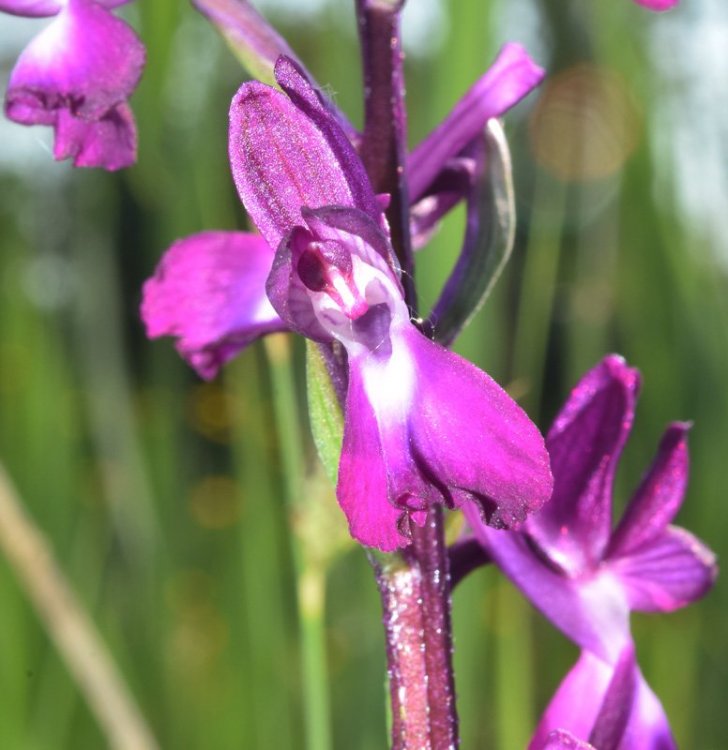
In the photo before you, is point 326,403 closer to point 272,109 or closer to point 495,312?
point 272,109

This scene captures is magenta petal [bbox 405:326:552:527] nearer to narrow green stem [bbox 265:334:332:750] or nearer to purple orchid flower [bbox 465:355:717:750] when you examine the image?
purple orchid flower [bbox 465:355:717:750]

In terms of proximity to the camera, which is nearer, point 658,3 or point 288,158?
point 288,158

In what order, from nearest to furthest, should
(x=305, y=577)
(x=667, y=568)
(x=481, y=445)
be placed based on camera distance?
(x=481, y=445) < (x=667, y=568) < (x=305, y=577)

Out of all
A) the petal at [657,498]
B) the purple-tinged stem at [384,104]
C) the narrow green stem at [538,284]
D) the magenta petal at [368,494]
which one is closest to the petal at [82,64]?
the purple-tinged stem at [384,104]

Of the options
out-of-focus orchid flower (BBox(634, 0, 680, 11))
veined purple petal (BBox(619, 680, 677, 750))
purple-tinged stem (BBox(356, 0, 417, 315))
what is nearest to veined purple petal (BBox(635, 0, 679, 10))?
out-of-focus orchid flower (BBox(634, 0, 680, 11))

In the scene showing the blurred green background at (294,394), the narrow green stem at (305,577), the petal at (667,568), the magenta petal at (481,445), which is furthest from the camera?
the blurred green background at (294,394)

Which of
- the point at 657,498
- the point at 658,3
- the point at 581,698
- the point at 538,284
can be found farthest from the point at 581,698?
the point at 538,284

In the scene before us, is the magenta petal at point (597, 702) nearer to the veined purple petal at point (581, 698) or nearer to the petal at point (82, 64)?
the veined purple petal at point (581, 698)

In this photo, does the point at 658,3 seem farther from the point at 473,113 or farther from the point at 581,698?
the point at 581,698
